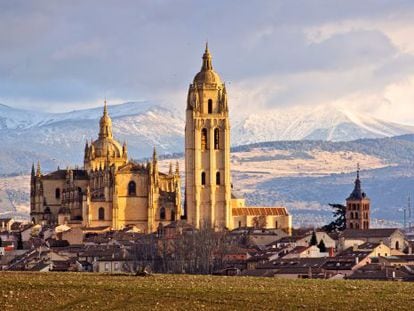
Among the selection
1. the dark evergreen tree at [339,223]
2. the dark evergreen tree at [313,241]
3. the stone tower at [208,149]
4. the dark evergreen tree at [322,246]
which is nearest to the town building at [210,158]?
the stone tower at [208,149]

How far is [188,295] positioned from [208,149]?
432 feet

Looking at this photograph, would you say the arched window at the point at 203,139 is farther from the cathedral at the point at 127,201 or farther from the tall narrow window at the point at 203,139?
the cathedral at the point at 127,201

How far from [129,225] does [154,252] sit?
5093cm

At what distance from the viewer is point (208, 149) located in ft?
624

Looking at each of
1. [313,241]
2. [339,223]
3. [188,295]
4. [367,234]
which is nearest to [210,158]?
[339,223]

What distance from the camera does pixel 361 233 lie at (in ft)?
503

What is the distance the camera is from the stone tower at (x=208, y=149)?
187750 mm

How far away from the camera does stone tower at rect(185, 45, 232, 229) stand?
188 meters

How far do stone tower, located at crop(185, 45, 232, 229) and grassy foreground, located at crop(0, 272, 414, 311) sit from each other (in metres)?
123

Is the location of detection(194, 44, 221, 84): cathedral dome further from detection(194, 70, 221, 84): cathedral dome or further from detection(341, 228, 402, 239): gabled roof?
Answer: detection(341, 228, 402, 239): gabled roof

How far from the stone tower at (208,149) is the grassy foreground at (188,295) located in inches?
4855

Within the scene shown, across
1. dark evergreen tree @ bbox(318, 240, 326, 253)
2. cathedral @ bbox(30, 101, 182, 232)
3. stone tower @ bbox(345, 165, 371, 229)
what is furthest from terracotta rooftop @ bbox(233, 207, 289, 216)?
dark evergreen tree @ bbox(318, 240, 326, 253)

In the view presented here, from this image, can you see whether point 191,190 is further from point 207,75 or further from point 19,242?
point 19,242

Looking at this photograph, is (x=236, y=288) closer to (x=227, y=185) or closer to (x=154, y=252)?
(x=154, y=252)
